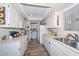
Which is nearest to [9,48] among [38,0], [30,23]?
[38,0]

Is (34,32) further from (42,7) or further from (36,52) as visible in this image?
(42,7)

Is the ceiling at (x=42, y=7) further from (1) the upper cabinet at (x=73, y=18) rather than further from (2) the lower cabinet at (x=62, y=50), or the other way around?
(2) the lower cabinet at (x=62, y=50)

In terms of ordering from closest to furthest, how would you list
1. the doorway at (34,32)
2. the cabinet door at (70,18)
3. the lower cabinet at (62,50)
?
1. the lower cabinet at (62,50)
2. the cabinet door at (70,18)
3. the doorway at (34,32)

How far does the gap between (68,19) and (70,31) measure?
1.16 ft

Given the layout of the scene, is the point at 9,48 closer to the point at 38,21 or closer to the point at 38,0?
the point at 38,0

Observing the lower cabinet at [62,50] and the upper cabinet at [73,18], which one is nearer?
the lower cabinet at [62,50]

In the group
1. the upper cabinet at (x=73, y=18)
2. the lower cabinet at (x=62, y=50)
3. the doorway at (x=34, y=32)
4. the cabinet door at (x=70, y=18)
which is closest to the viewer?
the lower cabinet at (x=62, y=50)

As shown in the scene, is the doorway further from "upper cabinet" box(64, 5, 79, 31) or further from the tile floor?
"upper cabinet" box(64, 5, 79, 31)

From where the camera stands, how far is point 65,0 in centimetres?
135

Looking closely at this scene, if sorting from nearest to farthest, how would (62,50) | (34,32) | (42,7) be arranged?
1. (62,50)
2. (42,7)
3. (34,32)

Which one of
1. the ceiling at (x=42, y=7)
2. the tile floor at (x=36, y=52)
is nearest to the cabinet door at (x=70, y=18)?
the ceiling at (x=42, y=7)

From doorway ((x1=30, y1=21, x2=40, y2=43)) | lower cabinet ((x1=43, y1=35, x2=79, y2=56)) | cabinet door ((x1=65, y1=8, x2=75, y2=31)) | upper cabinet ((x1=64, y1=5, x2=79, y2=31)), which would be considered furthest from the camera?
doorway ((x1=30, y1=21, x2=40, y2=43))

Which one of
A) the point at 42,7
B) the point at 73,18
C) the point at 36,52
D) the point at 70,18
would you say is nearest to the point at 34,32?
the point at 36,52

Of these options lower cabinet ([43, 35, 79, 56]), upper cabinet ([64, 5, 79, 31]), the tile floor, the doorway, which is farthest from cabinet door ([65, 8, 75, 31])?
the doorway
